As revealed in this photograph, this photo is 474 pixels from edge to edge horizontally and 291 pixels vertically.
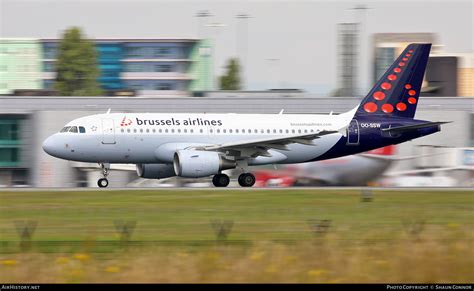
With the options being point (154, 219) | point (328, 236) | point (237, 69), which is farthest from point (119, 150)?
point (237, 69)

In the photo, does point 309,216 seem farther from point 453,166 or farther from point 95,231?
point 453,166

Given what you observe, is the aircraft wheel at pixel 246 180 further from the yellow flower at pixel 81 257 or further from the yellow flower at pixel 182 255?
the yellow flower at pixel 81 257

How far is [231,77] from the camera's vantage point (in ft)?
537

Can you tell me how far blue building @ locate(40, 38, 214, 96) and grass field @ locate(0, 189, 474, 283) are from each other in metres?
120

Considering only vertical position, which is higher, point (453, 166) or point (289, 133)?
point (289, 133)

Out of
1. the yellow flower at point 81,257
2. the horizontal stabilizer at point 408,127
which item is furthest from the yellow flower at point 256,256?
the horizontal stabilizer at point 408,127

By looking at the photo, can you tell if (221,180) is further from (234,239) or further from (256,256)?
(256,256)

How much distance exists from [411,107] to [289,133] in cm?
709

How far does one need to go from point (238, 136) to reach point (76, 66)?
91.6 metres

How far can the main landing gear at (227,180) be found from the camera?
4297cm

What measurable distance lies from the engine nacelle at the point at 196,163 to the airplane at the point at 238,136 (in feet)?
0.15

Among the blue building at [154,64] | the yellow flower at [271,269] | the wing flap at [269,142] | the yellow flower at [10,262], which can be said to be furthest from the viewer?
the blue building at [154,64]

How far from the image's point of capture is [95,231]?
75.9 ft

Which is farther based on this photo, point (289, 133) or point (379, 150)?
point (379, 150)
